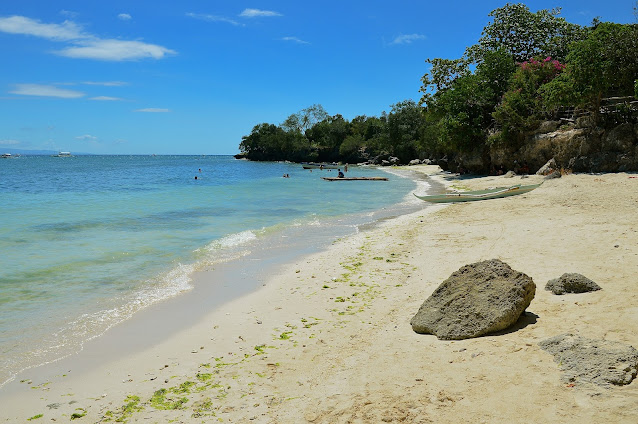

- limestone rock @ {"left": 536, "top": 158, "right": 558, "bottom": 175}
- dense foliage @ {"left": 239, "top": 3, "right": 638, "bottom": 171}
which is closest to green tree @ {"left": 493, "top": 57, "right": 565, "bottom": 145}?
dense foliage @ {"left": 239, "top": 3, "right": 638, "bottom": 171}

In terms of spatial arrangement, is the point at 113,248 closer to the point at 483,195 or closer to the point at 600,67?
the point at 483,195

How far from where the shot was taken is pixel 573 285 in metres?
6.61

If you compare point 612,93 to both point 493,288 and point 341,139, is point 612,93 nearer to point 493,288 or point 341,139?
point 493,288

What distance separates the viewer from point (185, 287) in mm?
9664

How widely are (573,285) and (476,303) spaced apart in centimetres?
197

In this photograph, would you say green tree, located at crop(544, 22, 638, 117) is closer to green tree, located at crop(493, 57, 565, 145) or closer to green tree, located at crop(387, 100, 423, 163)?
green tree, located at crop(493, 57, 565, 145)

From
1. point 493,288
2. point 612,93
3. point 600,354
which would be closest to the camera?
point 600,354

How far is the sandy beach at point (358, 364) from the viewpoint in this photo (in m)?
4.07

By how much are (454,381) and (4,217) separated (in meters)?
25.1

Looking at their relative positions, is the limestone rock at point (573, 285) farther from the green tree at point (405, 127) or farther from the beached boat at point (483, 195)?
the green tree at point (405, 127)

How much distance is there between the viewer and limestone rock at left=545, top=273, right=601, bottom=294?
657cm

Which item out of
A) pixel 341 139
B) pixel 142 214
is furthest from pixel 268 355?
pixel 341 139

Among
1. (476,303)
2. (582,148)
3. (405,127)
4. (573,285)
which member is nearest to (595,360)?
(476,303)

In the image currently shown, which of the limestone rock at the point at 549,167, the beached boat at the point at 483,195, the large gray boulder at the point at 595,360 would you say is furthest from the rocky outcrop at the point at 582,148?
the large gray boulder at the point at 595,360
